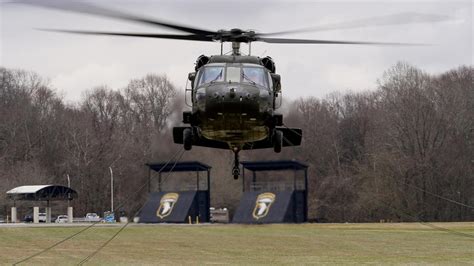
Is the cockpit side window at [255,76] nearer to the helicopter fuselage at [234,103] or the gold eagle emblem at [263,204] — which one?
the helicopter fuselage at [234,103]

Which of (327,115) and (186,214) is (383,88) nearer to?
(327,115)

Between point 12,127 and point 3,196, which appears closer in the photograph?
point 3,196

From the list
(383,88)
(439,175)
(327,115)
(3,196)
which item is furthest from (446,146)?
(3,196)

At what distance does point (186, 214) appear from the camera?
83.6 m

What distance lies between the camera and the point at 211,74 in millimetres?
23719

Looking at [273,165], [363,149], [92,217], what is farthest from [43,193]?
[363,149]

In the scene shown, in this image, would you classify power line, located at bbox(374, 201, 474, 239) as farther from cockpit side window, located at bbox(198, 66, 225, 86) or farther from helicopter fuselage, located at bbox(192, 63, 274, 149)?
cockpit side window, located at bbox(198, 66, 225, 86)

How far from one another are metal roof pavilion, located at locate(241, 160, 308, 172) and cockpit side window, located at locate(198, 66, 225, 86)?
148 ft

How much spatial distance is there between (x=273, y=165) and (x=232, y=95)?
51.2 metres

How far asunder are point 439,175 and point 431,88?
9.71 meters

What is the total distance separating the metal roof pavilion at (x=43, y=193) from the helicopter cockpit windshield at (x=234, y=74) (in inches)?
2411

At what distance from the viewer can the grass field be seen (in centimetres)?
4600

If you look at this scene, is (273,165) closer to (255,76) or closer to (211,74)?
(255,76)

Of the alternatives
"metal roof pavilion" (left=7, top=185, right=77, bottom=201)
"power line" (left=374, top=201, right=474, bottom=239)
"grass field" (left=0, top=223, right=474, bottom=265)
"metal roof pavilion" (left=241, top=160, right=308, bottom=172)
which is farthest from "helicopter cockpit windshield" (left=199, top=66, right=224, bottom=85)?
"metal roof pavilion" (left=7, top=185, right=77, bottom=201)
